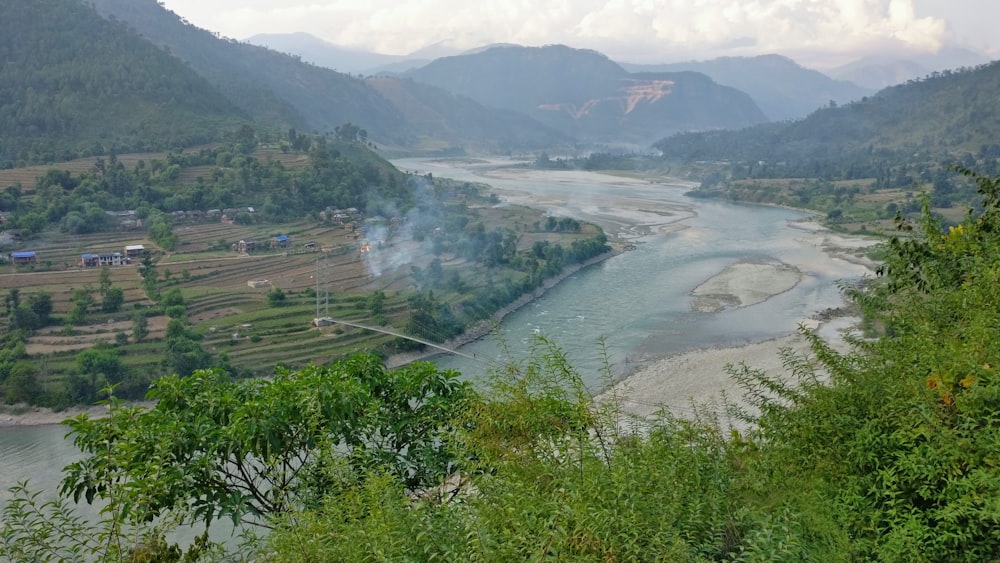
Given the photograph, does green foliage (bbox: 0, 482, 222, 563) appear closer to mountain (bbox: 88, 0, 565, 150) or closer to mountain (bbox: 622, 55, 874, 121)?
mountain (bbox: 88, 0, 565, 150)

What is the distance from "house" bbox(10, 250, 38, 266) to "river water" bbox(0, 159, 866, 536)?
20.9 feet

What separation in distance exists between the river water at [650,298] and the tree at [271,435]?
2.25 ft

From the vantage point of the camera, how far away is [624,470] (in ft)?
8.70

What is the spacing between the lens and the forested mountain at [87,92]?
2705cm

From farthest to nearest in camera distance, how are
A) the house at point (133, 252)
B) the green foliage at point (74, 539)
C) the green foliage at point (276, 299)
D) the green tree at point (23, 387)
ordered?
the house at point (133, 252), the green foliage at point (276, 299), the green tree at point (23, 387), the green foliage at point (74, 539)

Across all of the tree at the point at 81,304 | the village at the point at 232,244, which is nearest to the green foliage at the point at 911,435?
the tree at the point at 81,304

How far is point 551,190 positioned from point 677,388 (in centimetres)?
3018

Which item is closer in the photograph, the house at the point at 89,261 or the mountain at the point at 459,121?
the house at the point at 89,261

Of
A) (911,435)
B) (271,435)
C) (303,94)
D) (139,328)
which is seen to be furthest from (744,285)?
(303,94)

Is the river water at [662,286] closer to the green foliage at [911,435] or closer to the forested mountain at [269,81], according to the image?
the green foliage at [911,435]

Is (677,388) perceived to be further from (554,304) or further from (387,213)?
(387,213)

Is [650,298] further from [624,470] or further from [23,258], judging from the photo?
[624,470]

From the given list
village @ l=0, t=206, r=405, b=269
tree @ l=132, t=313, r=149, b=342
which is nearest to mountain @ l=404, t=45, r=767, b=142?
village @ l=0, t=206, r=405, b=269

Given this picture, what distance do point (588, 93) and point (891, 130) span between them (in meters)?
67.3
